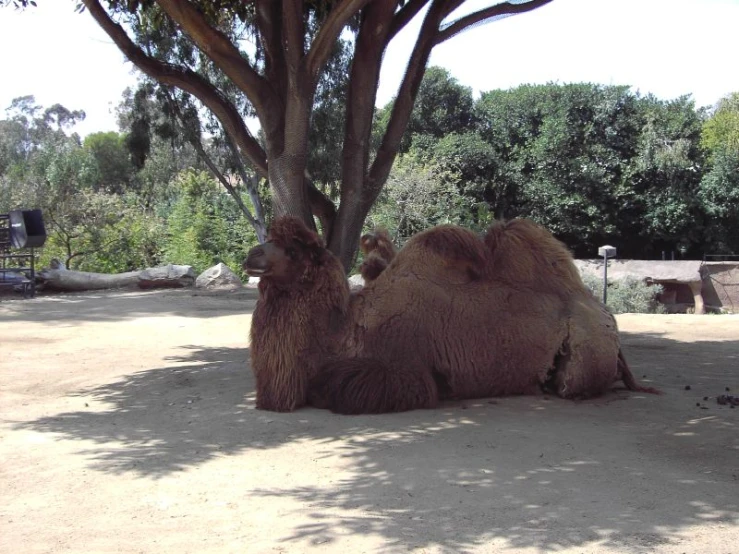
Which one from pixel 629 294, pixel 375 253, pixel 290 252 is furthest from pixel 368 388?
pixel 629 294

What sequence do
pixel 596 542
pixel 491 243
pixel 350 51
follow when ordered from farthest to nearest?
1. pixel 350 51
2. pixel 491 243
3. pixel 596 542

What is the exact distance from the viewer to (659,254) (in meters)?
28.9

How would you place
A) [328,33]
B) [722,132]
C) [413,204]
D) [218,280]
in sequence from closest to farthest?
[328,33] < [218,280] < [413,204] < [722,132]

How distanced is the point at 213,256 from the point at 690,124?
18.1 metres

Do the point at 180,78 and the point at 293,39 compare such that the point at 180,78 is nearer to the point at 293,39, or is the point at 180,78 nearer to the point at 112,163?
the point at 293,39

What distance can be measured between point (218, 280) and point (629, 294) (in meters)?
10.7

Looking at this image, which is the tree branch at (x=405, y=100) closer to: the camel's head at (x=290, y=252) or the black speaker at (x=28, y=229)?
the camel's head at (x=290, y=252)

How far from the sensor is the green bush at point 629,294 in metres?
19.1

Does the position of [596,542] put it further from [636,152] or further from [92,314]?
[636,152]

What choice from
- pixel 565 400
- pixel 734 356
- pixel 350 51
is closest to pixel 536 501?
pixel 565 400

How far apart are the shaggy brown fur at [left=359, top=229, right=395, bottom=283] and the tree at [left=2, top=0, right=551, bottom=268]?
1.23 ft

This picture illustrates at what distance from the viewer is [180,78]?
28.6 ft

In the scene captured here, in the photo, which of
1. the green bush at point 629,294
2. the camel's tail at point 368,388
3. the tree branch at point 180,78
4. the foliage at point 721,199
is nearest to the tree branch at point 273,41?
the tree branch at point 180,78

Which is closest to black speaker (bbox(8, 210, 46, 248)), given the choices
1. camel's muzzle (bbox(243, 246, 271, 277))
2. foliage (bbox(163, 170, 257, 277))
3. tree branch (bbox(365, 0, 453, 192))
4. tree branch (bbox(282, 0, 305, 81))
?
foliage (bbox(163, 170, 257, 277))
